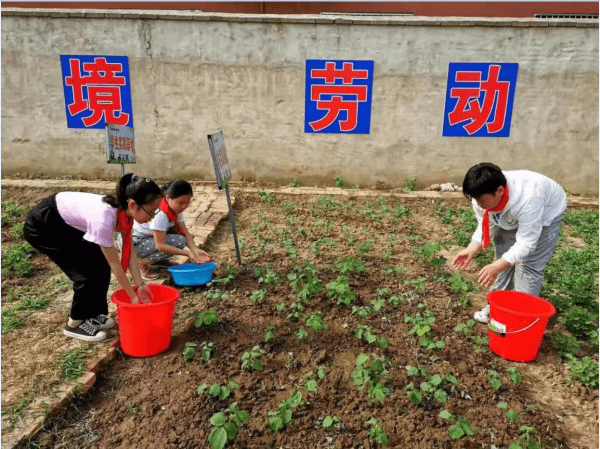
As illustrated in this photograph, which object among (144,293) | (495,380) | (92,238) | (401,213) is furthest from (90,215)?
(401,213)

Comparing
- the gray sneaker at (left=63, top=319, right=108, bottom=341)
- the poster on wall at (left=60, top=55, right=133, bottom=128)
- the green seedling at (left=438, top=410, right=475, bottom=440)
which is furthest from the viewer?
the poster on wall at (left=60, top=55, right=133, bottom=128)

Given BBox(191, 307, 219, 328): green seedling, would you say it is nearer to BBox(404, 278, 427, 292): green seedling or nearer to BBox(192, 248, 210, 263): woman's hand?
BBox(192, 248, 210, 263): woman's hand

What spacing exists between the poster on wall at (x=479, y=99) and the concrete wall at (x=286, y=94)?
0.38 feet

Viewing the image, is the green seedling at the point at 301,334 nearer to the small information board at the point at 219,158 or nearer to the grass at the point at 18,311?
the small information board at the point at 219,158

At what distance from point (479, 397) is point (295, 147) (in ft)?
18.0

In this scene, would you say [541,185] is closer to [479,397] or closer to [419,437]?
[479,397]

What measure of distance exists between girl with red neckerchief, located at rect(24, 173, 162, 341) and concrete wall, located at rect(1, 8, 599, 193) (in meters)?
4.63

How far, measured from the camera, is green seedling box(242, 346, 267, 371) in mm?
3201

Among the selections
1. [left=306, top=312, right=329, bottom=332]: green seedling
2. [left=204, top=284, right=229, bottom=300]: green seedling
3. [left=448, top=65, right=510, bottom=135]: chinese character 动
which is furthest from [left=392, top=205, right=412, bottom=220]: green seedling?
[left=306, top=312, right=329, bottom=332]: green seedling

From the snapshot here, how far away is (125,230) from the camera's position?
10.6 ft

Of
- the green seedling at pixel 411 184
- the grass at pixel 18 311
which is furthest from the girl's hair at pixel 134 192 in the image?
the green seedling at pixel 411 184

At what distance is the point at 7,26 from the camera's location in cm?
743

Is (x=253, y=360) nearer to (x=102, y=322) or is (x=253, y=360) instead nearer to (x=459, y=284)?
(x=102, y=322)

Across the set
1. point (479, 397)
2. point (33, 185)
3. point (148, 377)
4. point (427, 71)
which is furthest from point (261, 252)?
point (33, 185)
